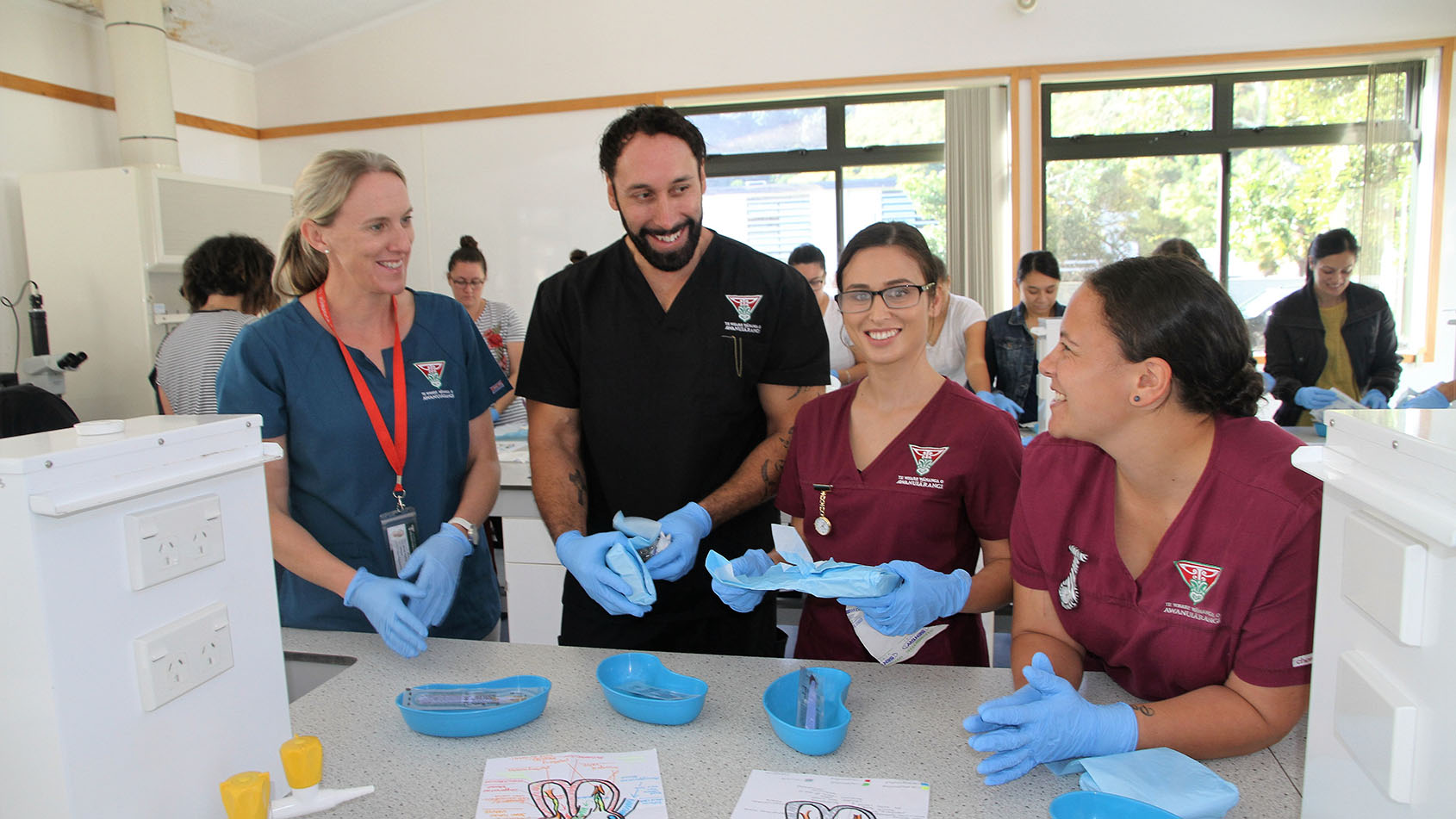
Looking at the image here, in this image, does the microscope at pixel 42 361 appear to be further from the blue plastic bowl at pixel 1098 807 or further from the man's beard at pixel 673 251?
the blue plastic bowl at pixel 1098 807

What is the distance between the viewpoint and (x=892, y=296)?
163 cm

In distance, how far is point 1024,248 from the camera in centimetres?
618

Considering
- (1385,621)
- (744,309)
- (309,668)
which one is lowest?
(309,668)

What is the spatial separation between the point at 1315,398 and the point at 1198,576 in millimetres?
2986

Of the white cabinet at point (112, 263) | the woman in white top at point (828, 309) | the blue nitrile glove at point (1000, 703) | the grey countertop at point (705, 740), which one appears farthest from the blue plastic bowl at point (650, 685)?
the white cabinet at point (112, 263)

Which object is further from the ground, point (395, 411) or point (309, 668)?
point (395, 411)

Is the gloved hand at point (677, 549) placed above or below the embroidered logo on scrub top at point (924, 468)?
below

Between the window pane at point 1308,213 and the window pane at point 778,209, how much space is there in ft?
9.38

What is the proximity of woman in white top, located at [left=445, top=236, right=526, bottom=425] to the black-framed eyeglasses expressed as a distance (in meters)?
2.60

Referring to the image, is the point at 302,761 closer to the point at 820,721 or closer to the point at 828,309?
the point at 820,721

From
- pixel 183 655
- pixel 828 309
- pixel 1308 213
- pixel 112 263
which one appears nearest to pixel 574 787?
pixel 183 655

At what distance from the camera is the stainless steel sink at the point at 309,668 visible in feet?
4.97

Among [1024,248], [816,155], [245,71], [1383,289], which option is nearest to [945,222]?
[1024,248]

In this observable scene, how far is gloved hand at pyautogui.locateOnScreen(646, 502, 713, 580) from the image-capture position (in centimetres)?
150
